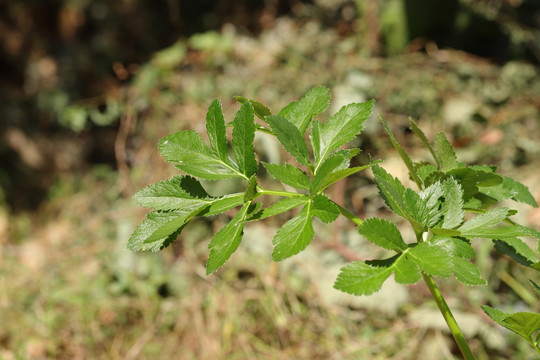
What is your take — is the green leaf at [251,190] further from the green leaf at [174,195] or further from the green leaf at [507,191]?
the green leaf at [507,191]

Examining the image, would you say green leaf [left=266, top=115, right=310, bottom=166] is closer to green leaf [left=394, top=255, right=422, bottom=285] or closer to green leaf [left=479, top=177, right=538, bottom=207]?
green leaf [left=394, top=255, right=422, bottom=285]

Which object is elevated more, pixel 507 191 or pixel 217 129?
pixel 217 129

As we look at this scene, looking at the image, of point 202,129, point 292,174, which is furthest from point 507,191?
point 202,129

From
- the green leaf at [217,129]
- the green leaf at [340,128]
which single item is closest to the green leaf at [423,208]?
the green leaf at [340,128]

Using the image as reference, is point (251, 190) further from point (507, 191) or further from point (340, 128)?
point (507, 191)

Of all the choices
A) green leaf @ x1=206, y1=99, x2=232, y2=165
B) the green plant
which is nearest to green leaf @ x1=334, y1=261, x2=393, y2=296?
the green plant

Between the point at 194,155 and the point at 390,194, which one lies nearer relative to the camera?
the point at 390,194
